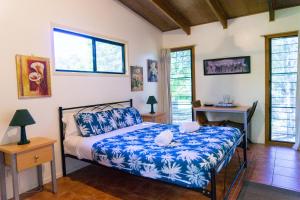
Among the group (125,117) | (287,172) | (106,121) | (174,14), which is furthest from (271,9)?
(106,121)

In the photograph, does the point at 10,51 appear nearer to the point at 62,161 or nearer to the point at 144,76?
the point at 62,161

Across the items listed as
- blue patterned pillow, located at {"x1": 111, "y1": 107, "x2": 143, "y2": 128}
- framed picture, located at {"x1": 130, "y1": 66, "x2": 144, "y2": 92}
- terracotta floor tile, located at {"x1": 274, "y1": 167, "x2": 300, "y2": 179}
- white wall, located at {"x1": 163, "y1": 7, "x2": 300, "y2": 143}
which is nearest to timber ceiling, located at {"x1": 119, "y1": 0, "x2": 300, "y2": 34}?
white wall, located at {"x1": 163, "y1": 7, "x2": 300, "y2": 143}

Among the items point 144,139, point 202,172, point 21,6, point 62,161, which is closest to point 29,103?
point 62,161

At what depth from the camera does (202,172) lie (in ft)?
6.30

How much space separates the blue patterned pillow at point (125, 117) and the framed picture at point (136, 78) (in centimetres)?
76

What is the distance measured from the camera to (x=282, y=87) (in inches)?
168

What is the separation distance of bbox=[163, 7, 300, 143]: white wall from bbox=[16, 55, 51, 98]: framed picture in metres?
3.38

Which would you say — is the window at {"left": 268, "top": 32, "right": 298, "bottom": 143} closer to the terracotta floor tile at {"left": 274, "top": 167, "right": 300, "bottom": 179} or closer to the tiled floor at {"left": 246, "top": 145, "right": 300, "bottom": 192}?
the tiled floor at {"left": 246, "top": 145, "right": 300, "bottom": 192}

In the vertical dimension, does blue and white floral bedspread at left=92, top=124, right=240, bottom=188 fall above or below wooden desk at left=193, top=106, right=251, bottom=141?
below

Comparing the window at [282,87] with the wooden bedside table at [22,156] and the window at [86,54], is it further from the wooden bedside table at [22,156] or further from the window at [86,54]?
the wooden bedside table at [22,156]

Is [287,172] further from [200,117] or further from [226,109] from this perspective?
[200,117]

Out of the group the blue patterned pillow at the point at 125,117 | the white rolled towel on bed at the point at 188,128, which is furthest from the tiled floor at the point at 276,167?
the blue patterned pillow at the point at 125,117

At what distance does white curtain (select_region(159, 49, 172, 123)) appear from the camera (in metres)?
5.40

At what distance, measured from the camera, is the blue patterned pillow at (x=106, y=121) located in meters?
3.32
